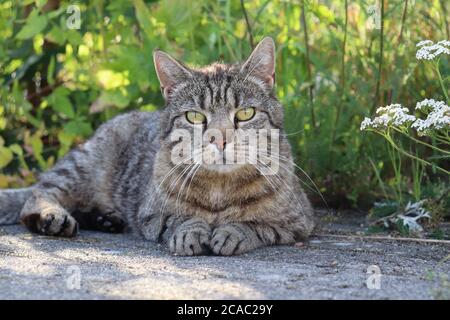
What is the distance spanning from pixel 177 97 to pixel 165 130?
192 millimetres

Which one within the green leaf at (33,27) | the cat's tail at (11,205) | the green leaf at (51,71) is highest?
the green leaf at (33,27)

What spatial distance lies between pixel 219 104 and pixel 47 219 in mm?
1191

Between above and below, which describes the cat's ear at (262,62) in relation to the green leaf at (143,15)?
below

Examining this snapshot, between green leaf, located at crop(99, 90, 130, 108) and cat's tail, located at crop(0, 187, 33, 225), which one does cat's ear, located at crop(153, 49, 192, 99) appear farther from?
green leaf, located at crop(99, 90, 130, 108)

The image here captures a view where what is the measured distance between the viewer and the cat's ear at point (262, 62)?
4.10 m

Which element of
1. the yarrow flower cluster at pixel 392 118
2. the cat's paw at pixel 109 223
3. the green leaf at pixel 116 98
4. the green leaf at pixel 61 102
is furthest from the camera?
the green leaf at pixel 61 102

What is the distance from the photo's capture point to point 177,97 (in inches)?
164

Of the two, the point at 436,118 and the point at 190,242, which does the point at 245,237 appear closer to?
the point at 190,242

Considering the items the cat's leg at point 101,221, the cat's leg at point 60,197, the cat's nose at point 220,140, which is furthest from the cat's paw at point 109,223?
the cat's nose at point 220,140

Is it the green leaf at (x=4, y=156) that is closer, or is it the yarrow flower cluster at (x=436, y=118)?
the yarrow flower cluster at (x=436, y=118)

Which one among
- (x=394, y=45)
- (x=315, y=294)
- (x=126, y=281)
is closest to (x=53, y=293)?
(x=126, y=281)

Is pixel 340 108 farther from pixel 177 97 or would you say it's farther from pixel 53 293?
pixel 53 293

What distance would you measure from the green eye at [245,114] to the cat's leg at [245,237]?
0.54 meters

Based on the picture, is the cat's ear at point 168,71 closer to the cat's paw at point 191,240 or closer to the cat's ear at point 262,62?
the cat's ear at point 262,62
